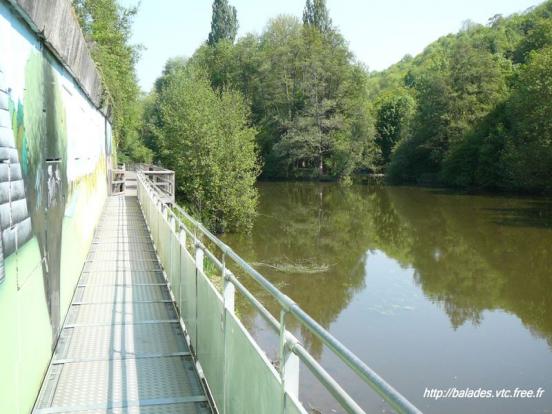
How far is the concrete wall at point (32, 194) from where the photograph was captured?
3.06 m

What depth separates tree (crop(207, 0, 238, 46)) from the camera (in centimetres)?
7288

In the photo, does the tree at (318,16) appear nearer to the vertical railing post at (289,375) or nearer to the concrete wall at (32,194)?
the concrete wall at (32,194)

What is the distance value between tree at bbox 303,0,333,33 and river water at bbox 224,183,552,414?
115ft

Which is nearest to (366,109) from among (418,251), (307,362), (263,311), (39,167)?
(418,251)

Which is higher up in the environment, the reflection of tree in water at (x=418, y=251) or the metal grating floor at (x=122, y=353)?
the metal grating floor at (x=122, y=353)

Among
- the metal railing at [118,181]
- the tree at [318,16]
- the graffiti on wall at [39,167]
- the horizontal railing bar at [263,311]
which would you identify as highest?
the tree at [318,16]

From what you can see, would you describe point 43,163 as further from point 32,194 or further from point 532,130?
point 532,130

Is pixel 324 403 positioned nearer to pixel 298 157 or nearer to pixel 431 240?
pixel 431 240

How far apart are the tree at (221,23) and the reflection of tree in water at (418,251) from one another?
42367 mm

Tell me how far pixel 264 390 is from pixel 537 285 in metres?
16.3

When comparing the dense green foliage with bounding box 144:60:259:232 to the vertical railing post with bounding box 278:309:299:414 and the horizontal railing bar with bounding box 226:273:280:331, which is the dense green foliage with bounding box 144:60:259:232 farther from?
the vertical railing post with bounding box 278:309:299:414

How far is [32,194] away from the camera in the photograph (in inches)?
154

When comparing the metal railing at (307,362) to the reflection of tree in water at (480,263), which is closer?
the metal railing at (307,362)

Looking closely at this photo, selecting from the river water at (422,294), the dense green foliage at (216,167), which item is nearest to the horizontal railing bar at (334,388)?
the river water at (422,294)
